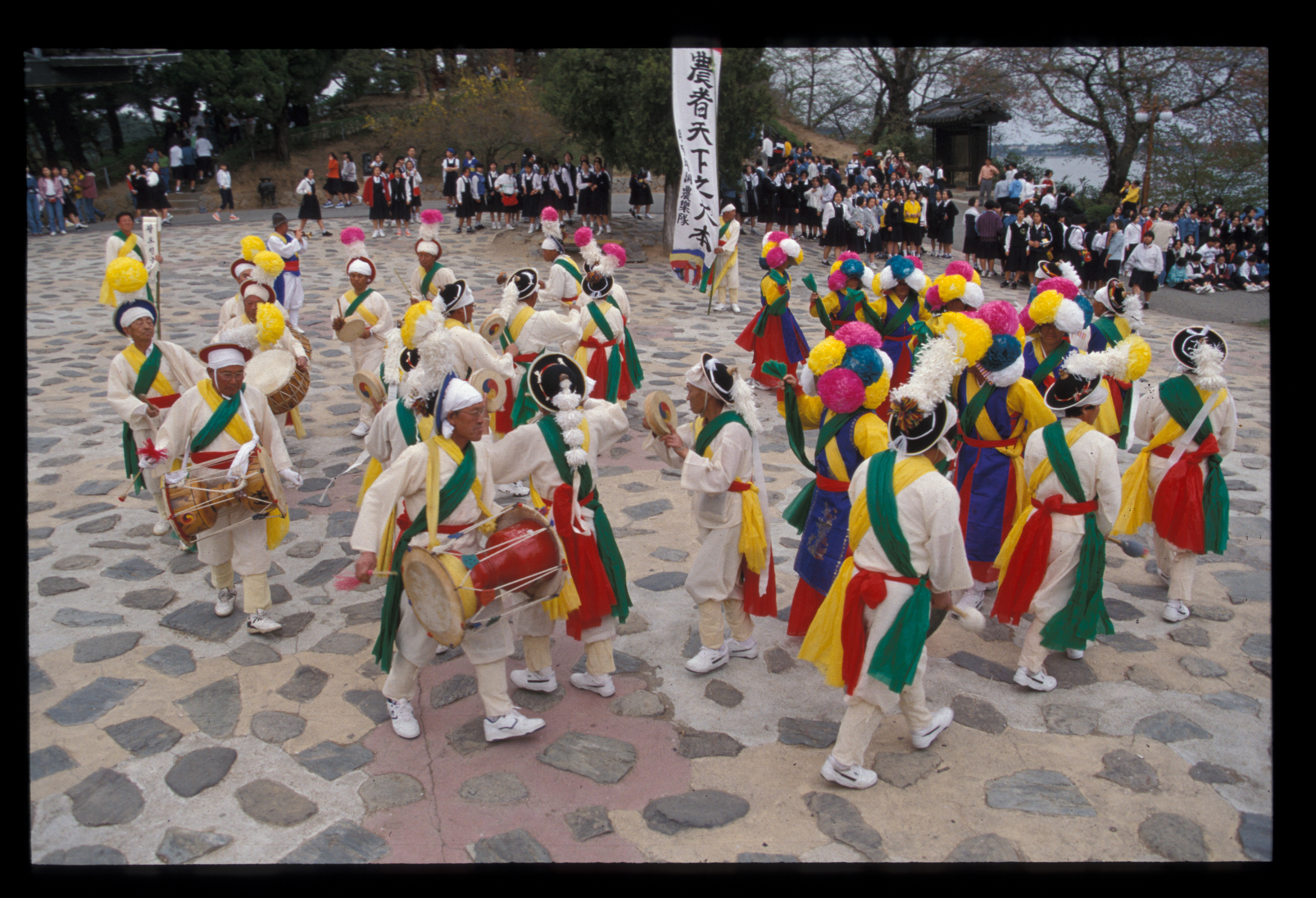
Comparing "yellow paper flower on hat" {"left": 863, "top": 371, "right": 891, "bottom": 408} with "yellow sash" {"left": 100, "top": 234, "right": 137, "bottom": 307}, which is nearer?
"yellow paper flower on hat" {"left": 863, "top": 371, "right": 891, "bottom": 408}


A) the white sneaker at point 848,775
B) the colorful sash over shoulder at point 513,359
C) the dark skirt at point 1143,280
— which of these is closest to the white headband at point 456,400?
the white sneaker at point 848,775

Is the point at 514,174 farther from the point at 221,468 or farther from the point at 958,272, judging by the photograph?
the point at 221,468

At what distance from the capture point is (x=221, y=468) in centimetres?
502

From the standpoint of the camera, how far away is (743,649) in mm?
5020

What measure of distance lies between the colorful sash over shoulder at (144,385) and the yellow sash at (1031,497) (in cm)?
542

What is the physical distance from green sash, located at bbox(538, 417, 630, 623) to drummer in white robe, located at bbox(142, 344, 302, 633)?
6.29 ft

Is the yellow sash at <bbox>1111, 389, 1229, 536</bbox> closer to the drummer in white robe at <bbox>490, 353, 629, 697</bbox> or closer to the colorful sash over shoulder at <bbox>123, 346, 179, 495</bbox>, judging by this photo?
the drummer in white robe at <bbox>490, 353, 629, 697</bbox>

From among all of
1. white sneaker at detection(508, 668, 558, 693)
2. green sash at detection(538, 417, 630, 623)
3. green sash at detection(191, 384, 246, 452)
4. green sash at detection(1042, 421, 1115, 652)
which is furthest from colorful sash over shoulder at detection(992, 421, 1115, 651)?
green sash at detection(191, 384, 246, 452)

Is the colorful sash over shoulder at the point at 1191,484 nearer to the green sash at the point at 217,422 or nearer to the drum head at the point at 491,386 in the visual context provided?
the drum head at the point at 491,386

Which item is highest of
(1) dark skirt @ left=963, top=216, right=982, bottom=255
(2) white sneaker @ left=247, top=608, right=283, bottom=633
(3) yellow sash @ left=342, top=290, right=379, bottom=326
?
(1) dark skirt @ left=963, top=216, right=982, bottom=255

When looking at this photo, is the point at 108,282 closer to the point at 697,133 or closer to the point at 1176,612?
the point at 1176,612

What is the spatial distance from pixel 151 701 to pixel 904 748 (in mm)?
3863

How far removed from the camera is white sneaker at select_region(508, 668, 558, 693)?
4.62 meters

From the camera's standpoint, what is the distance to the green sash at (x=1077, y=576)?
15.2ft
